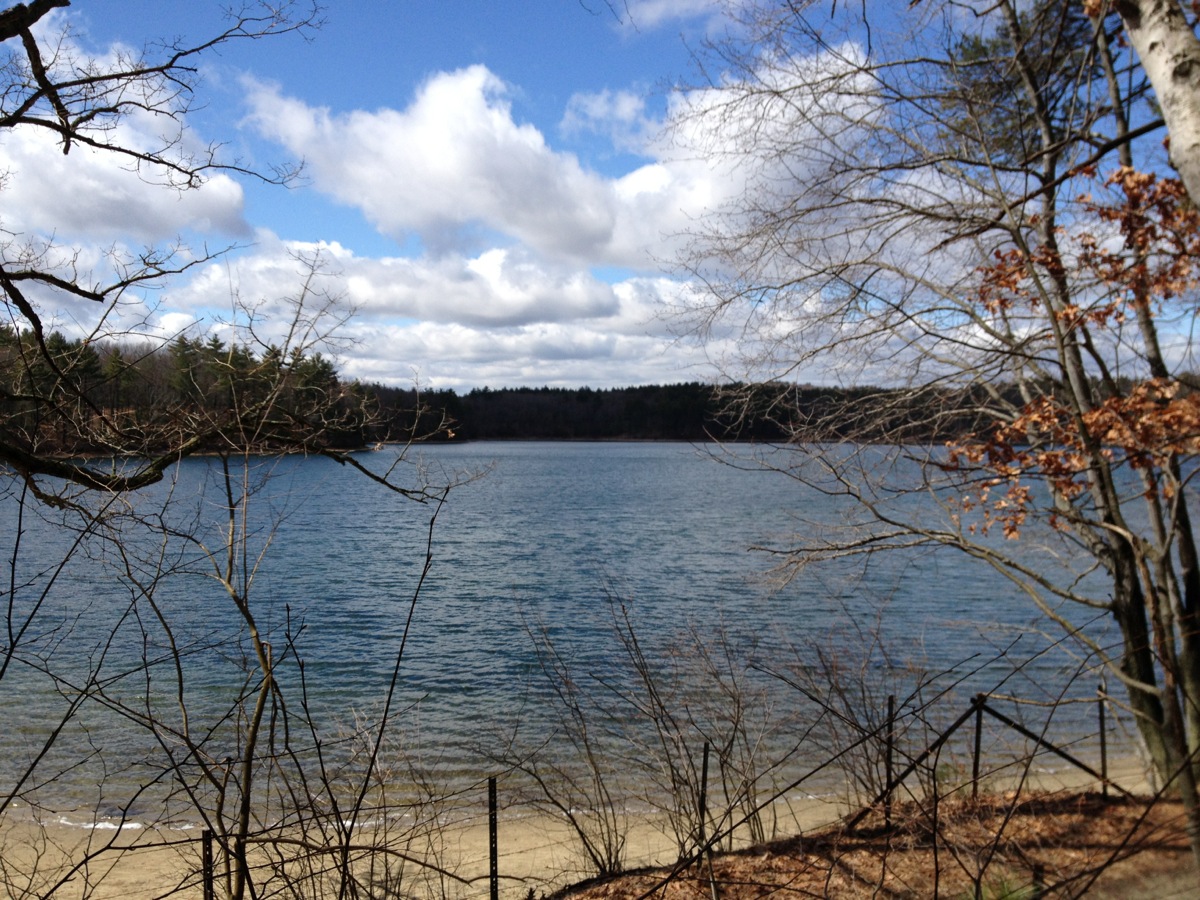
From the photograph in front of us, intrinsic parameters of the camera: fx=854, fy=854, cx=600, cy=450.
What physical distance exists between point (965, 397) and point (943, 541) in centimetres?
159

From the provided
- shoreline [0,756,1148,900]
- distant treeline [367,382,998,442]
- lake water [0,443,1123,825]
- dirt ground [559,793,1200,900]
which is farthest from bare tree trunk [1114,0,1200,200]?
shoreline [0,756,1148,900]

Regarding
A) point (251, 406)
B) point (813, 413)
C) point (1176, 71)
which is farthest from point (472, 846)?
point (1176, 71)

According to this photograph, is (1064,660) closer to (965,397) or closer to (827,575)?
(827,575)

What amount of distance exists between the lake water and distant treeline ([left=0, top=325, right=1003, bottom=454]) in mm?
337

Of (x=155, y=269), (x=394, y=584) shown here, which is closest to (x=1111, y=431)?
(x=155, y=269)

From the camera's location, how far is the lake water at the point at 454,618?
959 cm

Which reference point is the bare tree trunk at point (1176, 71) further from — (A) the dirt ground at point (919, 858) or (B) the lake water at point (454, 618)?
(A) the dirt ground at point (919, 858)

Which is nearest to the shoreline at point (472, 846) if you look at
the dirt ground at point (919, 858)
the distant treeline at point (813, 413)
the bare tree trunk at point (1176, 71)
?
the dirt ground at point (919, 858)

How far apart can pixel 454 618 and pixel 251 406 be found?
16.5 m

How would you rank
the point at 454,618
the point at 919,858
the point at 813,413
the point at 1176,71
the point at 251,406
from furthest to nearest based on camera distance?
the point at 454,618 < the point at 813,413 < the point at 919,858 < the point at 251,406 < the point at 1176,71

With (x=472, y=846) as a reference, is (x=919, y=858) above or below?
above

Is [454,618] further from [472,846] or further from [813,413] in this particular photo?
[813,413]

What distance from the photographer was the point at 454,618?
68.9ft

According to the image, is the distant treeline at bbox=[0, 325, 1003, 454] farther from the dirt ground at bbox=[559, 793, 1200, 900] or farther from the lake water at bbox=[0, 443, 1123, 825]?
the dirt ground at bbox=[559, 793, 1200, 900]
